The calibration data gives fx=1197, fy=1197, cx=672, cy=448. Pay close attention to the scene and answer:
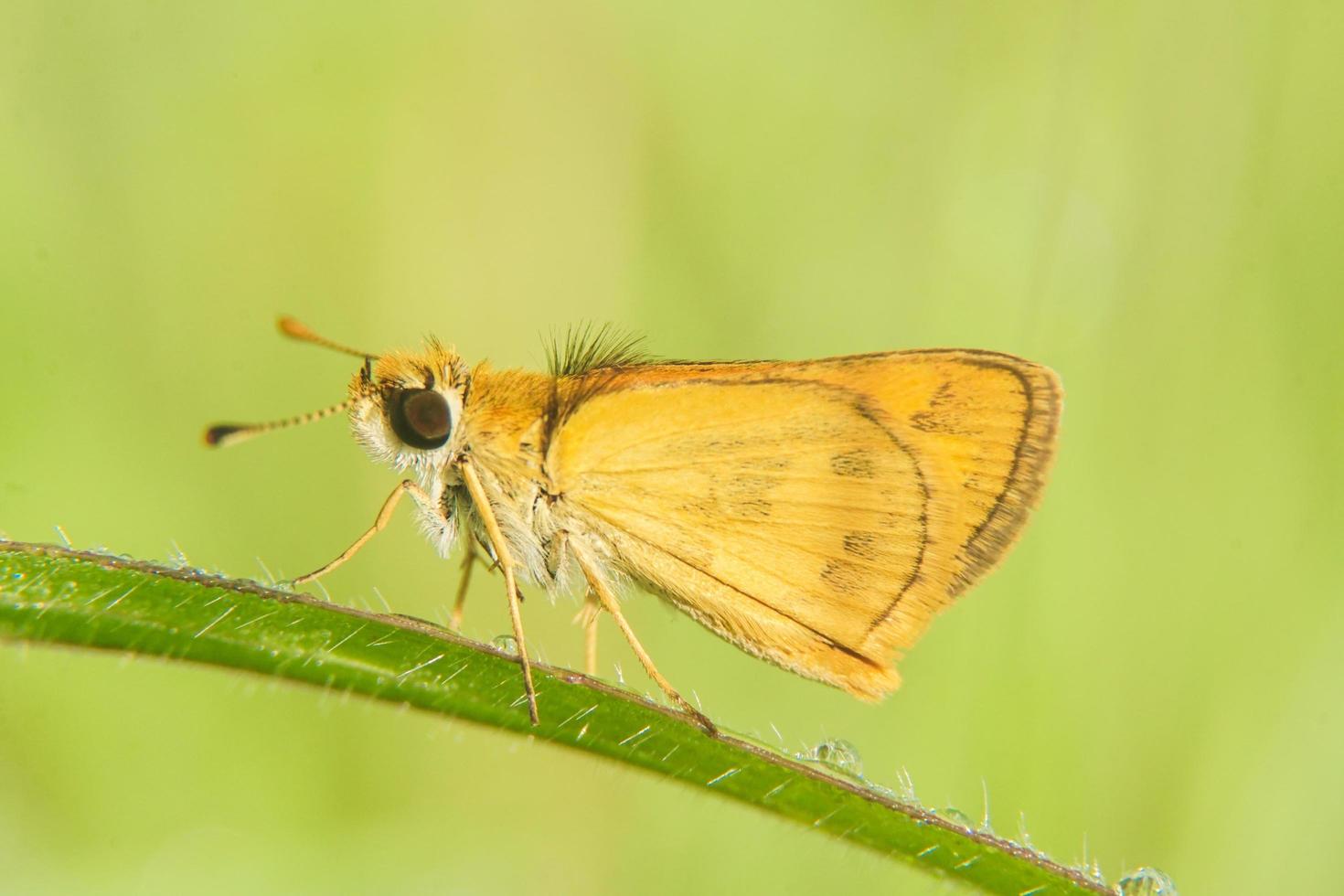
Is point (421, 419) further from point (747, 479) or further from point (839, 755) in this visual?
point (839, 755)

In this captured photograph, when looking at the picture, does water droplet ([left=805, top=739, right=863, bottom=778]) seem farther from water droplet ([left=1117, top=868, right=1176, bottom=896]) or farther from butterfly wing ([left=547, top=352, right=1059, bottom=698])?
butterfly wing ([left=547, top=352, right=1059, bottom=698])

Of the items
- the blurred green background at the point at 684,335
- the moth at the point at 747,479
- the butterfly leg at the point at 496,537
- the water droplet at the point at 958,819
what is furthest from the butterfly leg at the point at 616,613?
the blurred green background at the point at 684,335

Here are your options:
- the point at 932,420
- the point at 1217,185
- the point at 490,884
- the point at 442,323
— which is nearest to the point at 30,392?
the point at 442,323

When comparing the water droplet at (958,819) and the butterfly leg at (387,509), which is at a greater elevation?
the water droplet at (958,819)

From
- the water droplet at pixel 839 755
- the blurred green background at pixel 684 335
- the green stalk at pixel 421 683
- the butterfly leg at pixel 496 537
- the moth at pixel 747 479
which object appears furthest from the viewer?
the blurred green background at pixel 684 335

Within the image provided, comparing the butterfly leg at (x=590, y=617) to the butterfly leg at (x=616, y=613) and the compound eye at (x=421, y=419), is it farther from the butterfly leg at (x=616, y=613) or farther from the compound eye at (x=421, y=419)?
the compound eye at (x=421, y=419)

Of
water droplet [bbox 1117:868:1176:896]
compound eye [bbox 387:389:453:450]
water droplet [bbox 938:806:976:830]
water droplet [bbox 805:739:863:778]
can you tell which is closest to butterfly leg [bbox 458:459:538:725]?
compound eye [bbox 387:389:453:450]

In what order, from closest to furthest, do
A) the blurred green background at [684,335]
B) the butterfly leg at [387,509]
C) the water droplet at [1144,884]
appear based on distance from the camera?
the water droplet at [1144,884], the butterfly leg at [387,509], the blurred green background at [684,335]
